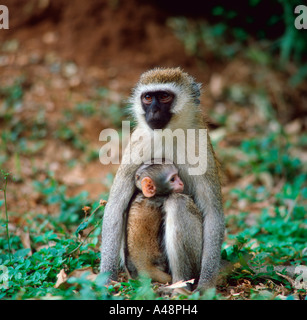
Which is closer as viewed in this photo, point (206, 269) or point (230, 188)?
point (206, 269)

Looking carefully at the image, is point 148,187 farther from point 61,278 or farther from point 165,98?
point 61,278

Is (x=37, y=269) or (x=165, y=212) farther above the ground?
(x=165, y=212)

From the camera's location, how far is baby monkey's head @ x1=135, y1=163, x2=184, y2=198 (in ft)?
17.3

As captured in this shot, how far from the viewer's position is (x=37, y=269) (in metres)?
5.18

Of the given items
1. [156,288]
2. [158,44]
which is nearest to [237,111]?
[158,44]

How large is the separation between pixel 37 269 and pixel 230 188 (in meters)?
5.02

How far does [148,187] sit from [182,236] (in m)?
0.68

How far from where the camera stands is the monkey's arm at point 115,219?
529cm

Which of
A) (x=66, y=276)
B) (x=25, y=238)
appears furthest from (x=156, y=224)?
(x=25, y=238)

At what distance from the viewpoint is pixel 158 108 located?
557cm

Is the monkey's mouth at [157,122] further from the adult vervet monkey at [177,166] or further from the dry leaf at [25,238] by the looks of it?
the dry leaf at [25,238]

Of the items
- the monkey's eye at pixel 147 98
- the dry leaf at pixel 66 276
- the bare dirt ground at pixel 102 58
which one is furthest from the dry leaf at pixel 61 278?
the bare dirt ground at pixel 102 58

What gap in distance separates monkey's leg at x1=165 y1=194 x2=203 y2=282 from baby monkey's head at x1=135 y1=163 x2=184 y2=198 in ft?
0.38
